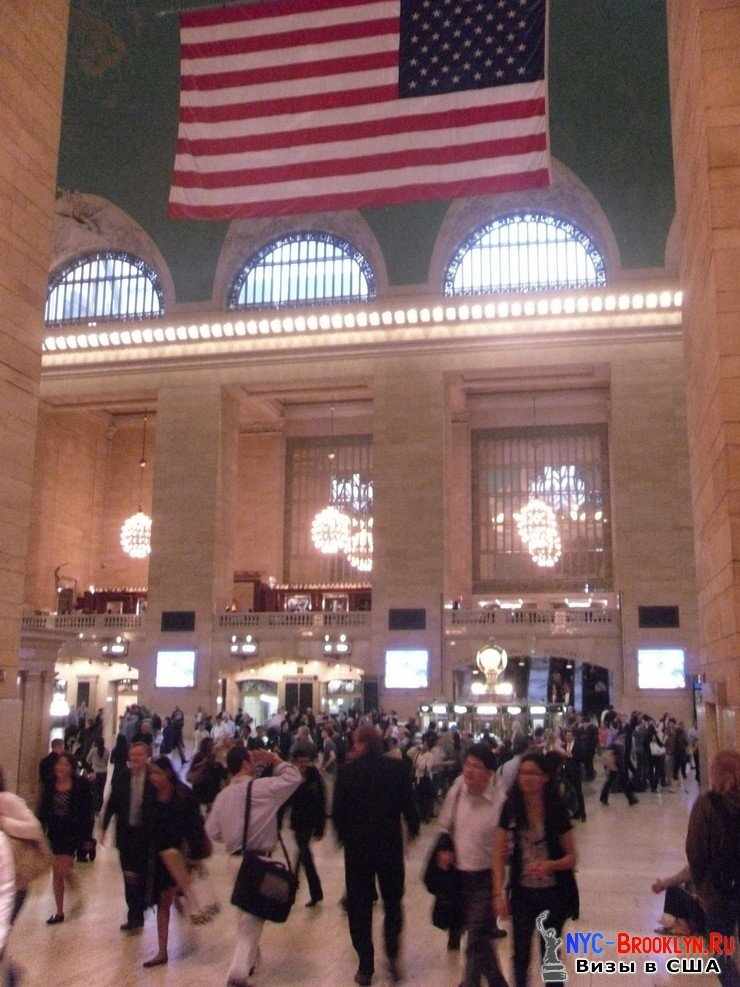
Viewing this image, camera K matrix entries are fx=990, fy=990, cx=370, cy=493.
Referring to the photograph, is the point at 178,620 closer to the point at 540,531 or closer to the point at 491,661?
the point at 540,531

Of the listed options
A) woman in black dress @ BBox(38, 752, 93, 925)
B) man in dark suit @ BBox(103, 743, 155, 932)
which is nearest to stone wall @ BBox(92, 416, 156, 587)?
woman in black dress @ BBox(38, 752, 93, 925)

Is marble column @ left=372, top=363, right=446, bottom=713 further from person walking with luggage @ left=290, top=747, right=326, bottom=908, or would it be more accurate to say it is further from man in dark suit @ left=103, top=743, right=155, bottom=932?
man in dark suit @ left=103, top=743, right=155, bottom=932

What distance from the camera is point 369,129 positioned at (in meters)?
10.7

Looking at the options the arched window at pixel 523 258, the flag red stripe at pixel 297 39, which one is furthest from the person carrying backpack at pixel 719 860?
the arched window at pixel 523 258

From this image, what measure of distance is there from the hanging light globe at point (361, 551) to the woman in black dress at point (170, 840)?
2172cm

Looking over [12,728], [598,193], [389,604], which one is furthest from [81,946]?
[598,193]

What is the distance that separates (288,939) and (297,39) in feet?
30.1

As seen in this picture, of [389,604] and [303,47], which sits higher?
[303,47]

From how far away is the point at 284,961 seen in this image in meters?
5.54

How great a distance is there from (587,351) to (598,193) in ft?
12.4

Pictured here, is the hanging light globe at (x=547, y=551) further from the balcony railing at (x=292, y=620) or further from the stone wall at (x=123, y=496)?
the stone wall at (x=123, y=496)

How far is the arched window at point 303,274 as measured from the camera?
25.9 m

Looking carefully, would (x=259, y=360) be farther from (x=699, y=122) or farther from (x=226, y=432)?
(x=699, y=122)

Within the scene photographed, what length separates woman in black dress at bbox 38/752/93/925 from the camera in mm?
6395
